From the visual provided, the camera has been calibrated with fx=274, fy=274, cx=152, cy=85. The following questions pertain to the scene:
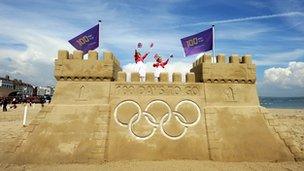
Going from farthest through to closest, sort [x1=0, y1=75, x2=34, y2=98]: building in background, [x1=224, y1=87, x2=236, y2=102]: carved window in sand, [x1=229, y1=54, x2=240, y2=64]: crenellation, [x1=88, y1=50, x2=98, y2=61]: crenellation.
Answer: [x1=0, y1=75, x2=34, y2=98]: building in background < [x1=229, y1=54, x2=240, y2=64]: crenellation < [x1=224, y1=87, x2=236, y2=102]: carved window in sand < [x1=88, y1=50, x2=98, y2=61]: crenellation

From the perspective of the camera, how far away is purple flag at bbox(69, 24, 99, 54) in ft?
36.7

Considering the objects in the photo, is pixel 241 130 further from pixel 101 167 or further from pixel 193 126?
pixel 101 167

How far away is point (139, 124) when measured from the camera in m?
10.1

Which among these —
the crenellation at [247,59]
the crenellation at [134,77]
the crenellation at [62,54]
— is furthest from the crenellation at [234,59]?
the crenellation at [62,54]

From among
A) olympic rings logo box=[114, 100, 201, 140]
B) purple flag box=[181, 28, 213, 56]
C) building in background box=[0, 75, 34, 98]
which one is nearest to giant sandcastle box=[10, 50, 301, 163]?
olympic rings logo box=[114, 100, 201, 140]

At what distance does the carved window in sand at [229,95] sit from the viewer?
10.7 metres

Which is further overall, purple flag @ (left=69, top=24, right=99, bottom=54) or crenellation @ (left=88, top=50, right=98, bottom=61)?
purple flag @ (left=69, top=24, right=99, bottom=54)

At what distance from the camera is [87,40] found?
11.2m

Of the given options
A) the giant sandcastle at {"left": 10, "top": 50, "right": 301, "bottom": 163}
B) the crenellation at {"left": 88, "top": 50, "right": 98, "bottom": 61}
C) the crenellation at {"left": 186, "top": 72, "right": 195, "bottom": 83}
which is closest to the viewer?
the giant sandcastle at {"left": 10, "top": 50, "right": 301, "bottom": 163}

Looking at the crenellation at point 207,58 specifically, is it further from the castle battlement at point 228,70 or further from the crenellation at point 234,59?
the crenellation at point 234,59

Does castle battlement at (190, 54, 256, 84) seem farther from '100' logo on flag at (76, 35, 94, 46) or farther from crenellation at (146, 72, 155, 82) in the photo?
'100' logo on flag at (76, 35, 94, 46)

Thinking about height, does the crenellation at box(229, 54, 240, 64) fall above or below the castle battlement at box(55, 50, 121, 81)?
above

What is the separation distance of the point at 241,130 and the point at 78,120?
19.8ft

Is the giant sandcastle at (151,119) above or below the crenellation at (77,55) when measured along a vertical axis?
below
